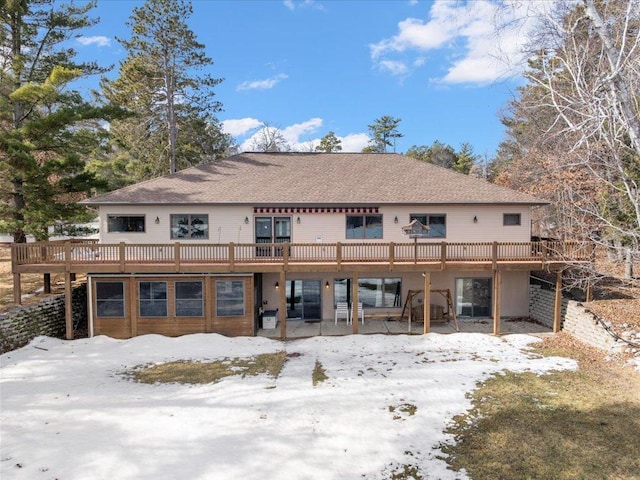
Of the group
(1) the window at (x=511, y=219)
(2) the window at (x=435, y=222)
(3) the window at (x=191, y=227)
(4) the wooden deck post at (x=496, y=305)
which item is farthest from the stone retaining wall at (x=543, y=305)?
(3) the window at (x=191, y=227)

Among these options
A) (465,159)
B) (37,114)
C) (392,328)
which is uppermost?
(465,159)

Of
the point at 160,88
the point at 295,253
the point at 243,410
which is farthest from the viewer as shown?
the point at 160,88

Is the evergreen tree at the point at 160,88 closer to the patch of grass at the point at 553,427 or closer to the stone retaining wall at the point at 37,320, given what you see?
the stone retaining wall at the point at 37,320

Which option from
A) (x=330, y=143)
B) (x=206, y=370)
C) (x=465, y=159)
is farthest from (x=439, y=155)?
(x=206, y=370)

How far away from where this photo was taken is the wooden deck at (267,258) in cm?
1354

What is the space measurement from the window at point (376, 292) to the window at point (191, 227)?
19.7ft

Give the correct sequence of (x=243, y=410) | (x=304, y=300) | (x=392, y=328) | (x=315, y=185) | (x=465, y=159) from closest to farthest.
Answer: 1. (x=243, y=410)
2. (x=392, y=328)
3. (x=304, y=300)
4. (x=315, y=185)
5. (x=465, y=159)

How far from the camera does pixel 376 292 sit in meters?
16.1

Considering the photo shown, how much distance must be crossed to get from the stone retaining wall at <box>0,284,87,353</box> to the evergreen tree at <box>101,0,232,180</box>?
11908 millimetres

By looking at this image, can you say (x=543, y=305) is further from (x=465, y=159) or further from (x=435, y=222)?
(x=465, y=159)

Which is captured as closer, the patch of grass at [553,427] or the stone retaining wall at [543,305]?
the patch of grass at [553,427]

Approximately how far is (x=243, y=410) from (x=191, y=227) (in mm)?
8991

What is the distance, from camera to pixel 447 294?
600 inches

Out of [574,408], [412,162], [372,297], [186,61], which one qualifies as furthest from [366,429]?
[186,61]
